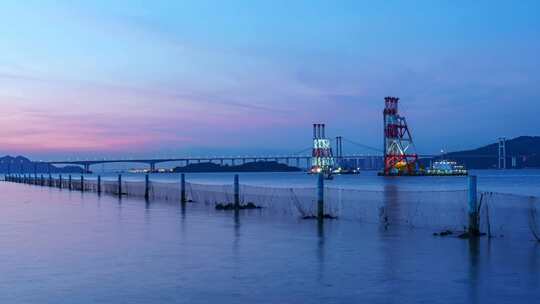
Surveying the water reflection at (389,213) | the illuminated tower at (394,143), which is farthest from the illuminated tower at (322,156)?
the water reflection at (389,213)

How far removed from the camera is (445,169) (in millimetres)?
171375

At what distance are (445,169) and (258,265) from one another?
166165mm

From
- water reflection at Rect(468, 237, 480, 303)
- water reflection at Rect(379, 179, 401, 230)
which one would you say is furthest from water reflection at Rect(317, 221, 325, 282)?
water reflection at Rect(468, 237, 480, 303)

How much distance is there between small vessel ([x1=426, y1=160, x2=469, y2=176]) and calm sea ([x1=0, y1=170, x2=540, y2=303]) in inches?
6057

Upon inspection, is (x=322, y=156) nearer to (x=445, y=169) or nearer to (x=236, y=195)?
(x=445, y=169)

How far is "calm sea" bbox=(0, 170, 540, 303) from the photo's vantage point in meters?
8.06

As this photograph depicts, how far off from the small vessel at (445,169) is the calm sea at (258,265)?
154 metres

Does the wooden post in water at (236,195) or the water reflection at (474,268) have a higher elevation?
the wooden post in water at (236,195)

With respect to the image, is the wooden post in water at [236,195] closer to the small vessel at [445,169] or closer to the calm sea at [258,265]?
the calm sea at [258,265]

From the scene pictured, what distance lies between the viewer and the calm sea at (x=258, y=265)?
26.5 ft

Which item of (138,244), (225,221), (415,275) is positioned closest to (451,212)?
(225,221)

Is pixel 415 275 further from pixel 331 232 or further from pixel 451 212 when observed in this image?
pixel 451 212

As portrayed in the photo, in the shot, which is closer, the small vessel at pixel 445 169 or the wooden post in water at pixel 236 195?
the wooden post in water at pixel 236 195

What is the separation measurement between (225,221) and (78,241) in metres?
5.91
